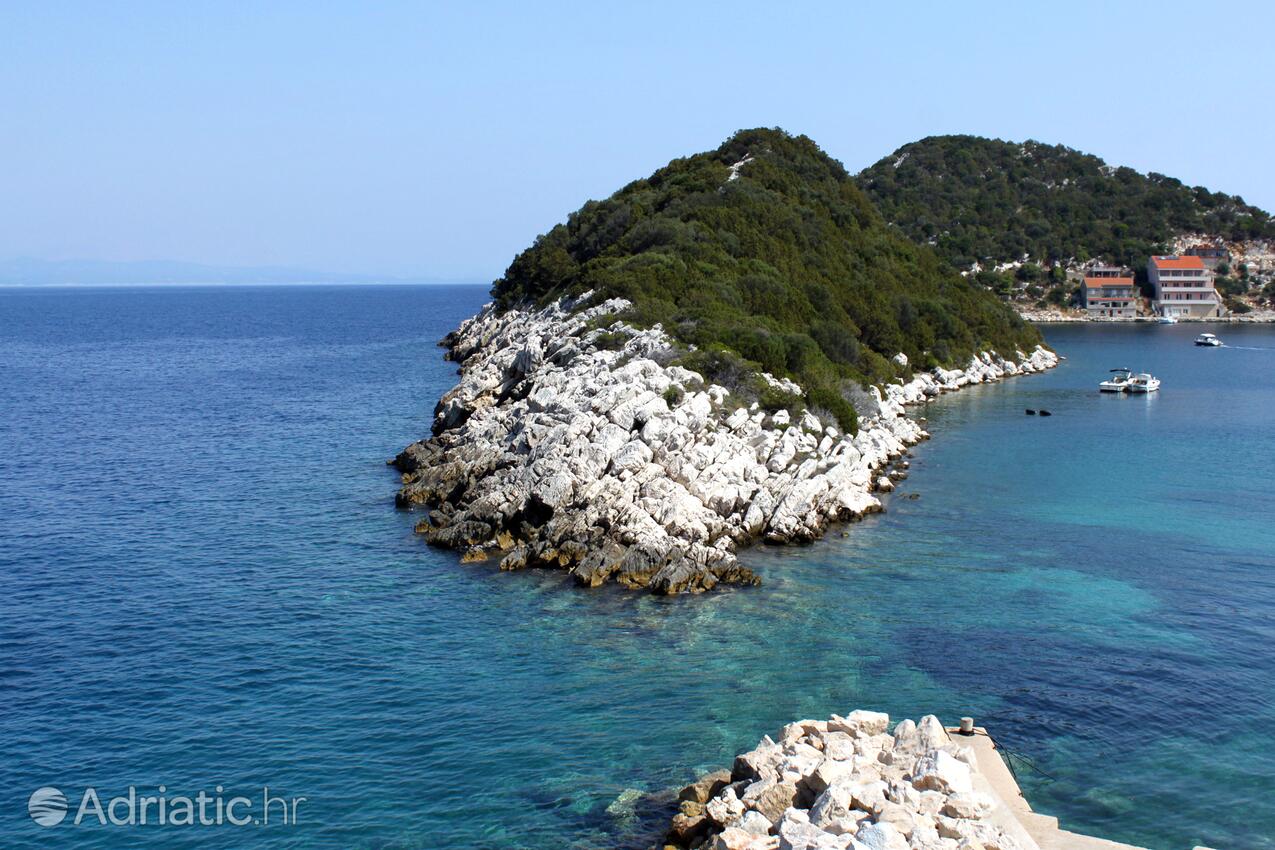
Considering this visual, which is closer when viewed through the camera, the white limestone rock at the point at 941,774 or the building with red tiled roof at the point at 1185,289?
the white limestone rock at the point at 941,774

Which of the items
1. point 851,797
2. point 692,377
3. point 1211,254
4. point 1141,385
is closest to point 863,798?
point 851,797

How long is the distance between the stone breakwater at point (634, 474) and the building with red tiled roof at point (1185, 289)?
438ft

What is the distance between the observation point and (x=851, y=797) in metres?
17.0

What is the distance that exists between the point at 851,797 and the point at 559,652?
39.0ft

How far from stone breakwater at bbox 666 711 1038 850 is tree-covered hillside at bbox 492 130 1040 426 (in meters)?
30.0

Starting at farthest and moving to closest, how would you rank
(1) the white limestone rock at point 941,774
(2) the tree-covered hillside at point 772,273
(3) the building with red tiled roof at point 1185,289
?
(3) the building with red tiled roof at point 1185,289 < (2) the tree-covered hillside at point 772,273 < (1) the white limestone rock at point 941,774

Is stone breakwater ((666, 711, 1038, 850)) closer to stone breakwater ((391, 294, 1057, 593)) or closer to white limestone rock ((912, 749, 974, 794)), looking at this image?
white limestone rock ((912, 749, 974, 794))

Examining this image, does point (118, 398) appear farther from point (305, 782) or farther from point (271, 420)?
point (305, 782)

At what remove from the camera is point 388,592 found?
32.4 m

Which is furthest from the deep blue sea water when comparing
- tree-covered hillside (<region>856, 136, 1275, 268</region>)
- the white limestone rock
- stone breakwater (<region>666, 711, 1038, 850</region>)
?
tree-covered hillside (<region>856, 136, 1275, 268</region>)

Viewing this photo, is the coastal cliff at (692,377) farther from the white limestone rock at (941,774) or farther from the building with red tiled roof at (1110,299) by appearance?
the building with red tiled roof at (1110,299)

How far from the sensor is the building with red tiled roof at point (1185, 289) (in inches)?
6501

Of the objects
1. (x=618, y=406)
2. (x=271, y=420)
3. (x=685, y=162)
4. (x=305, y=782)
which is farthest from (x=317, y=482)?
(x=685, y=162)

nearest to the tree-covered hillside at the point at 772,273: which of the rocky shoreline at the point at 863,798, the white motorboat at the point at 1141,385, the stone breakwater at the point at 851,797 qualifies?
the white motorboat at the point at 1141,385
